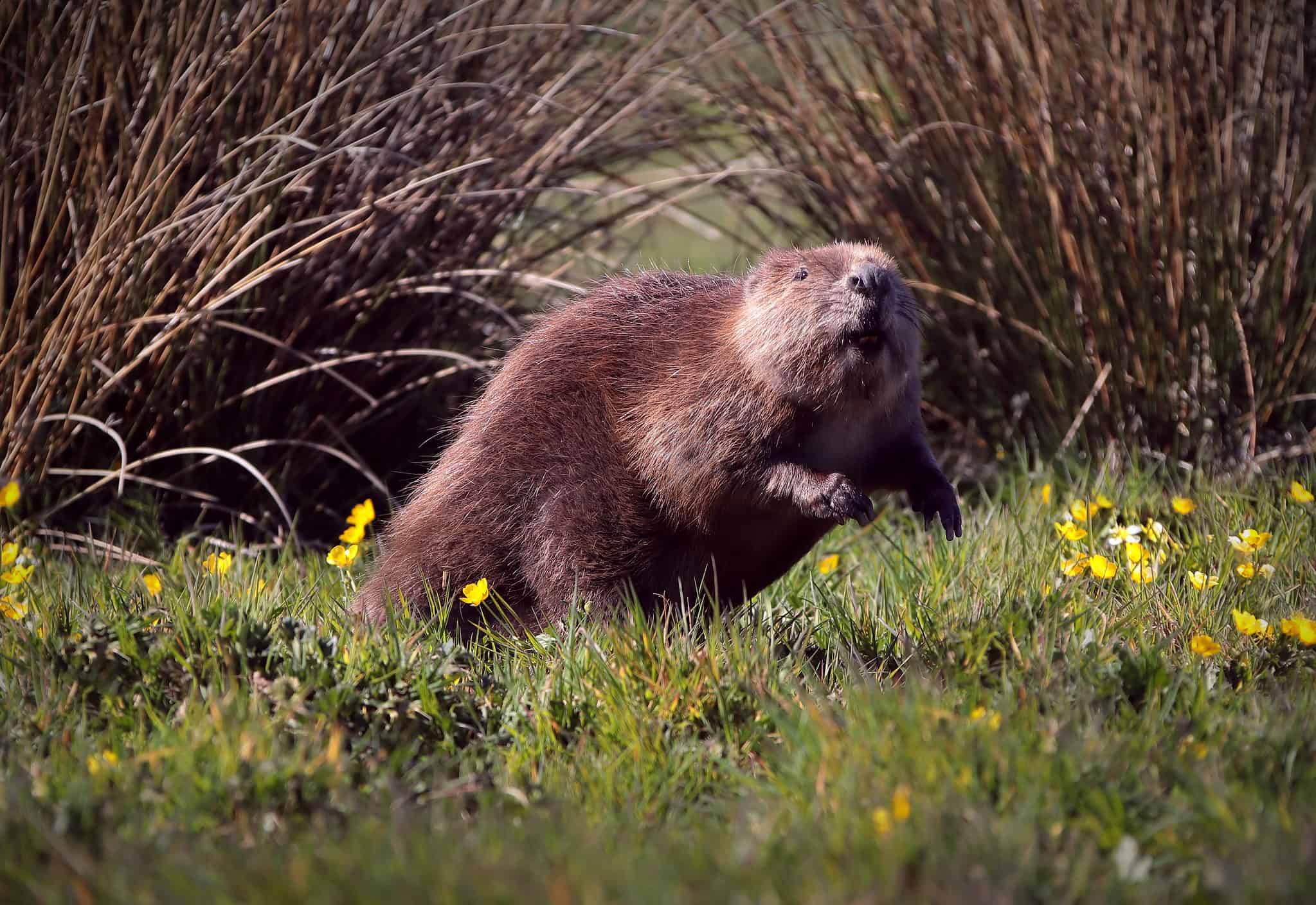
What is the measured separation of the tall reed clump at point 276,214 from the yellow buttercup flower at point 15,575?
40 centimetres

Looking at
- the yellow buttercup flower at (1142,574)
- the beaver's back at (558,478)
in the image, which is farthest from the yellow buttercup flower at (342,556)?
the yellow buttercup flower at (1142,574)

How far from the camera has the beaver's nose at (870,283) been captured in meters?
2.73

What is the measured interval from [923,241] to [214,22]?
7.64ft

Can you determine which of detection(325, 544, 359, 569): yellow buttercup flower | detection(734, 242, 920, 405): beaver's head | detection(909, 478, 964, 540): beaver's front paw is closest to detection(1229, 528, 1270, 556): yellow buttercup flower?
detection(909, 478, 964, 540): beaver's front paw

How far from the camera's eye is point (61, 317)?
11.1 feet

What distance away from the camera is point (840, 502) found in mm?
2697

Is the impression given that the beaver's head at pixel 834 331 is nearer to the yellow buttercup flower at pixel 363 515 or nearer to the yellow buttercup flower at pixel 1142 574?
the yellow buttercup flower at pixel 1142 574

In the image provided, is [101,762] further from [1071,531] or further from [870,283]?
[1071,531]

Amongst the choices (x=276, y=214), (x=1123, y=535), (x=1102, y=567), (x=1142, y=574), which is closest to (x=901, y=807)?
(x=1102, y=567)

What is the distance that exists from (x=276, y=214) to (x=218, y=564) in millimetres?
1225

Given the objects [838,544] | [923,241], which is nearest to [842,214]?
[923,241]

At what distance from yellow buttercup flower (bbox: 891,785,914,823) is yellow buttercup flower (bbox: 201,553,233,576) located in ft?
5.94

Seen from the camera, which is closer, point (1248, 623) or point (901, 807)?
point (901, 807)

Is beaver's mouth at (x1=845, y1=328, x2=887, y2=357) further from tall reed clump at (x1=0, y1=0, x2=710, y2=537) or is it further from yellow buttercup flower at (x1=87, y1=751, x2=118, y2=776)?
yellow buttercup flower at (x1=87, y1=751, x2=118, y2=776)
